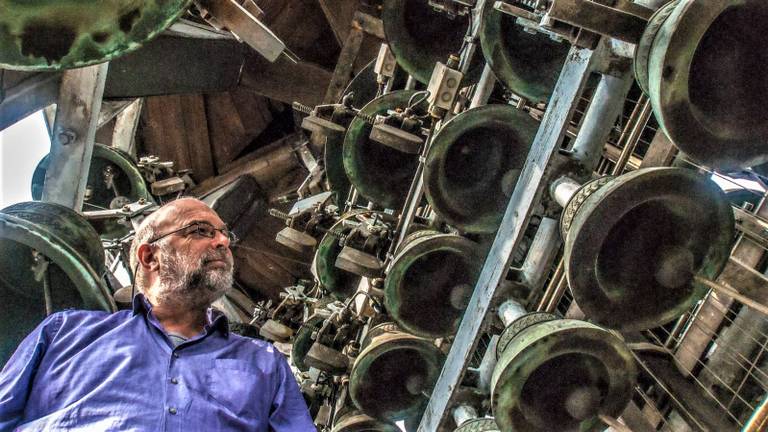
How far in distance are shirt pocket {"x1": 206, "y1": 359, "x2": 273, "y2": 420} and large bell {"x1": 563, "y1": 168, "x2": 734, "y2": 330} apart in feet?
3.68

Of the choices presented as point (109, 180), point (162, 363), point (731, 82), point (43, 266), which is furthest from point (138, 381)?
point (109, 180)

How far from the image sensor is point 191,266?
283cm

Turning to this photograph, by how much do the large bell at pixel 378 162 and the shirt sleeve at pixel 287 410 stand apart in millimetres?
2241

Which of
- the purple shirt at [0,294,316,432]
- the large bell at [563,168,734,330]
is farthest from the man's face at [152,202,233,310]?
the large bell at [563,168,734,330]

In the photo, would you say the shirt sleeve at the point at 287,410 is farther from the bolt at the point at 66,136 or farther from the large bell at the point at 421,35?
the large bell at the point at 421,35

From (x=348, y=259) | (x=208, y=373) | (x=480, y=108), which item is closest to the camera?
(x=208, y=373)

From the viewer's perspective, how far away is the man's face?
9.17ft

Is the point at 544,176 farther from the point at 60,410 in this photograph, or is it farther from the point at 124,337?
the point at 60,410

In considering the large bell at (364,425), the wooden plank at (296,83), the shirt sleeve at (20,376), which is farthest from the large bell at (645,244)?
the wooden plank at (296,83)

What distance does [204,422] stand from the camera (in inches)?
92.4

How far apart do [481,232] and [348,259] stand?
0.85m

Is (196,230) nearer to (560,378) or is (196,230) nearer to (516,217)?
(516,217)

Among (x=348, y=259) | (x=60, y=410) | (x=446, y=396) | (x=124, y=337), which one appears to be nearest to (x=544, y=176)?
(x=446, y=396)

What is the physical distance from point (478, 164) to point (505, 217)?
0.45 m
